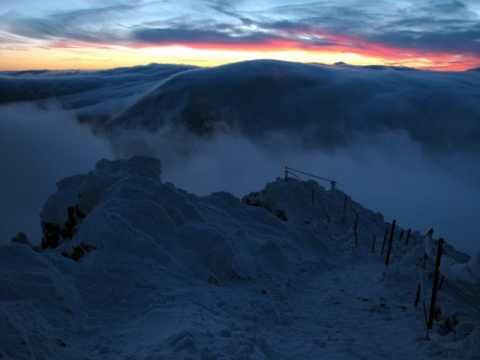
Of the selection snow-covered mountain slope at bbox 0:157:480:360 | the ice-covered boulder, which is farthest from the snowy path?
the ice-covered boulder

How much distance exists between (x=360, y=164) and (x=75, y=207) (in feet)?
384

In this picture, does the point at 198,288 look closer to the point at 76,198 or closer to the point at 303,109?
the point at 76,198

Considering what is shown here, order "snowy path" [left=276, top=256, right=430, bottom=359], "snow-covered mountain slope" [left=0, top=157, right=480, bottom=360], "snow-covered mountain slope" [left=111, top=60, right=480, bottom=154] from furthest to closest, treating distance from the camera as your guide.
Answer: "snow-covered mountain slope" [left=111, top=60, right=480, bottom=154]
"snowy path" [left=276, top=256, right=430, bottom=359]
"snow-covered mountain slope" [left=0, top=157, right=480, bottom=360]

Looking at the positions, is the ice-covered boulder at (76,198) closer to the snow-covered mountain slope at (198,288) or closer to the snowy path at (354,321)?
the snow-covered mountain slope at (198,288)

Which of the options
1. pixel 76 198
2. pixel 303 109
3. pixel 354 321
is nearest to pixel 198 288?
pixel 354 321

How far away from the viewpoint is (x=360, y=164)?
123 m

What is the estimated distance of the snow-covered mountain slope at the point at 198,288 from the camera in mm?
6527

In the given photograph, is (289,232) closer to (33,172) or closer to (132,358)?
(132,358)

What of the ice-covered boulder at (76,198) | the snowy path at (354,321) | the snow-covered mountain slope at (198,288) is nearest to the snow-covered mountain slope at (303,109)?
the ice-covered boulder at (76,198)

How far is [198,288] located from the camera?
8906 millimetres

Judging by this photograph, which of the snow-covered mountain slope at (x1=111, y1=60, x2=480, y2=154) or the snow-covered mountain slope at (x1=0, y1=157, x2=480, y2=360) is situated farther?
the snow-covered mountain slope at (x1=111, y1=60, x2=480, y2=154)

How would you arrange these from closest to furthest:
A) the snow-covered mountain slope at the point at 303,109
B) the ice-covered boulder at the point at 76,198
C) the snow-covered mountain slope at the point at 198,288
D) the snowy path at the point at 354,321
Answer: the snow-covered mountain slope at the point at 198,288 → the snowy path at the point at 354,321 → the ice-covered boulder at the point at 76,198 → the snow-covered mountain slope at the point at 303,109

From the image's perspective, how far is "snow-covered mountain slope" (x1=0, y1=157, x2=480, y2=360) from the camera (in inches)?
257

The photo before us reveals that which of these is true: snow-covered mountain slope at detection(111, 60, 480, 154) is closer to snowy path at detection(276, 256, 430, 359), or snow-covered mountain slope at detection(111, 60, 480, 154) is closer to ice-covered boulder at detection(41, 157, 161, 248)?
ice-covered boulder at detection(41, 157, 161, 248)
